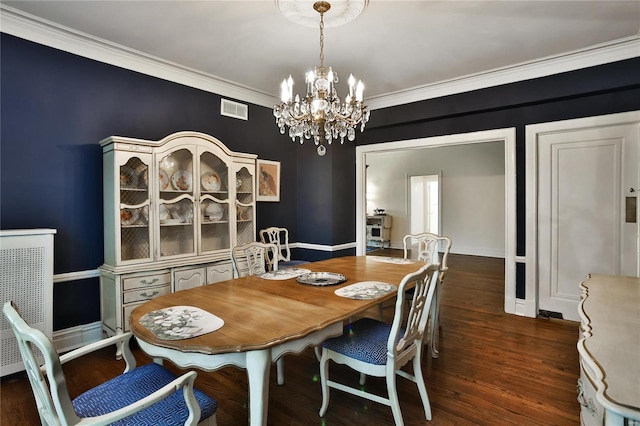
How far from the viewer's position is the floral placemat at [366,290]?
74.6 inches

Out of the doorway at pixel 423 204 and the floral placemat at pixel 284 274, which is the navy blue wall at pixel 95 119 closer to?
the floral placemat at pixel 284 274

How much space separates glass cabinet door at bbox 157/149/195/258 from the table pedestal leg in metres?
2.07

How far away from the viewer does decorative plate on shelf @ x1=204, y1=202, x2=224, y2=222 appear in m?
3.42

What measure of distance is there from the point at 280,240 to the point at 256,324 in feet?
10.2

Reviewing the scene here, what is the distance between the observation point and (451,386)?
226cm

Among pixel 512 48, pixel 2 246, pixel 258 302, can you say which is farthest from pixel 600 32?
pixel 2 246

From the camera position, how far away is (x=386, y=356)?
5.78 feet

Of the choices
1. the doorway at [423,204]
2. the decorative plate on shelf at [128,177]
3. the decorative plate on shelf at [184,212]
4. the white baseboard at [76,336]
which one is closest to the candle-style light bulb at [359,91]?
the decorative plate on shelf at [184,212]

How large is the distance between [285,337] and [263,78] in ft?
10.3

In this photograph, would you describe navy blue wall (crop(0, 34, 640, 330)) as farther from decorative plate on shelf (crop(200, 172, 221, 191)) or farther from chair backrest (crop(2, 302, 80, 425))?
chair backrest (crop(2, 302, 80, 425))

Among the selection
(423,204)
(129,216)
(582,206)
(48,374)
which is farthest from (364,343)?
(423,204)

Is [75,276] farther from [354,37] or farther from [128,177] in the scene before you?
[354,37]

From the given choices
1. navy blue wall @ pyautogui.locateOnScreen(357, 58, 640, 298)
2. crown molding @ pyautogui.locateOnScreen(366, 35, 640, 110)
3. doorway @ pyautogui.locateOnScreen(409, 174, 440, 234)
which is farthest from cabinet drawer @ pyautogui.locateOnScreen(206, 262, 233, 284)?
doorway @ pyautogui.locateOnScreen(409, 174, 440, 234)

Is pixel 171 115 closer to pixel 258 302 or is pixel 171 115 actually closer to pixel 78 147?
pixel 78 147
